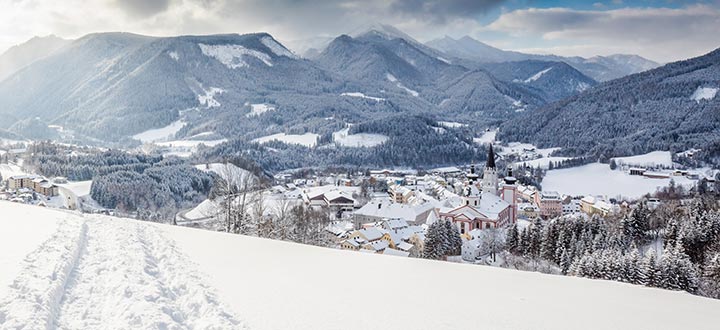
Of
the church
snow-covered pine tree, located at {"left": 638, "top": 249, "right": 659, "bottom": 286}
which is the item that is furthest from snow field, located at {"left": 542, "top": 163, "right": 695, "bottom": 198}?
snow-covered pine tree, located at {"left": 638, "top": 249, "right": 659, "bottom": 286}

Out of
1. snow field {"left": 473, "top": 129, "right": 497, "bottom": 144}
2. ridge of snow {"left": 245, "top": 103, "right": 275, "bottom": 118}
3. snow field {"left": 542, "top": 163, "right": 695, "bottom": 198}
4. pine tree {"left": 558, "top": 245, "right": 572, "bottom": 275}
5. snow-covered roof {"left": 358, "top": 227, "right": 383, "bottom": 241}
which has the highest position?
ridge of snow {"left": 245, "top": 103, "right": 275, "bottom": 118}

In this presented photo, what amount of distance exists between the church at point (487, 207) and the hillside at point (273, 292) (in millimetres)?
29884

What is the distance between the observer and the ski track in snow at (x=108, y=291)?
19.1 ft

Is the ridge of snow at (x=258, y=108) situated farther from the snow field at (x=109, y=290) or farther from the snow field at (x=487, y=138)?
the snow field at (x=109, y=290)

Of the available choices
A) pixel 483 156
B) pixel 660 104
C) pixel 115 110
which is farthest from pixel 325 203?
pixel 115 110

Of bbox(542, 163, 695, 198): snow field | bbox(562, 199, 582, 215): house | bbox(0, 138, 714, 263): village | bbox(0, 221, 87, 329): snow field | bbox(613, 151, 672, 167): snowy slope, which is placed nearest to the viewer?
bbox(0, 221, 87, 329): snow field

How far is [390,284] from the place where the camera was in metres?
8.62

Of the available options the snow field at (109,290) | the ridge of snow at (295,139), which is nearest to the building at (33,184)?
the snow field at (109,290)

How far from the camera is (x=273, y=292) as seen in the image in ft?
25.3

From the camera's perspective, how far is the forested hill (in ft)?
400

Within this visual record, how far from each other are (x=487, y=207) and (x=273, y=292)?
3864 centimetres

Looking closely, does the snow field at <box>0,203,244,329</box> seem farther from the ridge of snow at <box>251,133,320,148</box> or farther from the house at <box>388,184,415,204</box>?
the ridge of snow at <box>251,133,320,148</box>

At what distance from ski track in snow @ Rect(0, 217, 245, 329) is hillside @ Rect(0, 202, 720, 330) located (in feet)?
0.06

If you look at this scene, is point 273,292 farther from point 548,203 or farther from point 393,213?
point 548,203
